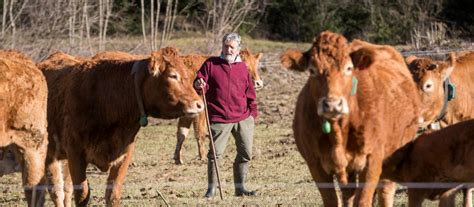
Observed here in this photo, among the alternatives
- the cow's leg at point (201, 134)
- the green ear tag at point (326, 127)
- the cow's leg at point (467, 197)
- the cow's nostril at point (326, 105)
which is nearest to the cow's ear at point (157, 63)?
the green ear tag at point (326, 127)

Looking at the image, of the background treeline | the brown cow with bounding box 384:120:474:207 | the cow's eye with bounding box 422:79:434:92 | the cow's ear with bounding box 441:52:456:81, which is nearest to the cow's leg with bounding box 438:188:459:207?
the brown cow with bounding box 384:120:474:207

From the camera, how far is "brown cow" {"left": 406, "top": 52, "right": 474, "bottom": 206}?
11.1 m

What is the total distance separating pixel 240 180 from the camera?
468 inches

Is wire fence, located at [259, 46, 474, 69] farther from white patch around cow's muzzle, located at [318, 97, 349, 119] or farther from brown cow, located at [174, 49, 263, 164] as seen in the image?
white patch around cow's muzzle, located at [318, 97, 349, 119]

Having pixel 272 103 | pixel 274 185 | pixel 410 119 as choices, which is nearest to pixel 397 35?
pixel 272 103

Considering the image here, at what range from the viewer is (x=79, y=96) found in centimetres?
1030

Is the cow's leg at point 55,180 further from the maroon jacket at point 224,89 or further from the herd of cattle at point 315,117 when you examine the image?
the maroon jacket at point 224,89

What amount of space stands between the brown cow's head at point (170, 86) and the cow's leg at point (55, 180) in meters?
1.41

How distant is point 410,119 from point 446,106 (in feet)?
8.54

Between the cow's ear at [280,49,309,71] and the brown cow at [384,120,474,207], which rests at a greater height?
the cow's ear at [280,49,309,71]

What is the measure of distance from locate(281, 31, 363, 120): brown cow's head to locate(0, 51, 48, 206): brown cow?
2.46 meters

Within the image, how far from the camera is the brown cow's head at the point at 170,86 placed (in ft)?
32.2

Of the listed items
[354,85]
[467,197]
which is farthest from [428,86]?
[354,85]

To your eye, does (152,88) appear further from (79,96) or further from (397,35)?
(397,35)
